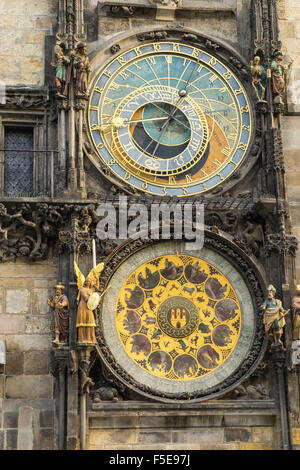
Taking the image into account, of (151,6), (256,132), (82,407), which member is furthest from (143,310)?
(151,6)

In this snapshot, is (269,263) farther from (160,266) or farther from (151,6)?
(151,6)

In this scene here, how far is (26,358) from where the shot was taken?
15320 mm

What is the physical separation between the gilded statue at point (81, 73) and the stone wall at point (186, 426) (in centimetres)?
443

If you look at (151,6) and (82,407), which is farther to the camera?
(151,6)

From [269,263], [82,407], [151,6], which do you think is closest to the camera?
[82,407]

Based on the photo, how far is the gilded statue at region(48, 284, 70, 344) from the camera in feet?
49.5

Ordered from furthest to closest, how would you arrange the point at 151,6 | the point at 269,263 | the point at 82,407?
the point at 151,6, the point at 269,263, the point at 82,407

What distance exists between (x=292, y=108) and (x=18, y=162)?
4097mm

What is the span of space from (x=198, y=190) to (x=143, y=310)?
6.35 feet

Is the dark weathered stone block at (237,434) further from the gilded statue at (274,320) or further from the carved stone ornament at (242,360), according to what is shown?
the gilded statue at (274,320)

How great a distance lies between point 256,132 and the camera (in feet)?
54.4

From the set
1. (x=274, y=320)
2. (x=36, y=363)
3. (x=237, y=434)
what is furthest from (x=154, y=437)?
(x=274, y=320)

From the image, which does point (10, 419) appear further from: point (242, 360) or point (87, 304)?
point (242, 360)

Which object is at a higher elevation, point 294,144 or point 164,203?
point 294,144
